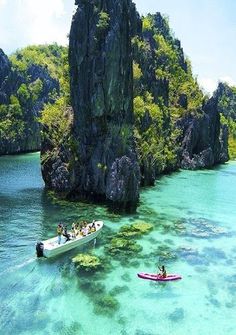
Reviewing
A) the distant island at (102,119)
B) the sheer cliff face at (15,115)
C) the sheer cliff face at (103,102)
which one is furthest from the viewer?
the sheer cliff face at (15,115)

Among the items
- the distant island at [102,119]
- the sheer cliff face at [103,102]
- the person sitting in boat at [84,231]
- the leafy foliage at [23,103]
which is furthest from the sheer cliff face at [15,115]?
the person sitting in boat at [84,231]

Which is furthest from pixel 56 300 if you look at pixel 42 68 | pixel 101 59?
pixel 42 68

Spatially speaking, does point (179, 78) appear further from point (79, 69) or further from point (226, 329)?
point (226, 329)

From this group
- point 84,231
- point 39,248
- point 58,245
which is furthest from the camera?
point 84,231

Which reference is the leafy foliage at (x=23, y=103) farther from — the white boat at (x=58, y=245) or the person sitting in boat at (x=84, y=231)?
the white boat at (x=58, y=245)

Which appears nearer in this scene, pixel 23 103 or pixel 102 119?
pixel 102 119

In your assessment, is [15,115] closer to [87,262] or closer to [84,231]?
[84,231]

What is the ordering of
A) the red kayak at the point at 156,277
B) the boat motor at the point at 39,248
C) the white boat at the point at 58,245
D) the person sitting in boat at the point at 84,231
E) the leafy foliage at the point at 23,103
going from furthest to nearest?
the leafy foliage at the point at 23,103 → the person sitting in boat at the point at 84,231 → the white boat at the point at 58,245 → the boat motor at the point at 39,248 → the red kayak at the point at 156,277

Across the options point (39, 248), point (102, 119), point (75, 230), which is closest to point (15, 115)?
point (102, 119)
